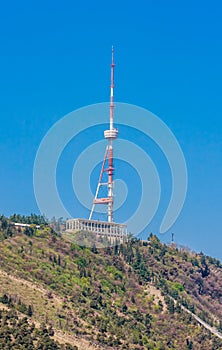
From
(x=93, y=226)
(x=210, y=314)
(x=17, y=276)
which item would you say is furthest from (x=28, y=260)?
(x=210, y=314)

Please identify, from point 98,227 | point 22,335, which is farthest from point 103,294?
point 22,335

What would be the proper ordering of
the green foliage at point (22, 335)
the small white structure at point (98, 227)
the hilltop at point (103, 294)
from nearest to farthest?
the green foliage at point (22, 335) < the hilltop at point (103, 294) < the small white structure at point (98, 227)

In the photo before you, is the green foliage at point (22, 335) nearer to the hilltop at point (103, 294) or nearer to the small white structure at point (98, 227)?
the hilltop at point (103, 294)

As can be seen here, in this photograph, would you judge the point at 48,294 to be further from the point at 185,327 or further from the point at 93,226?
the point at 93,226

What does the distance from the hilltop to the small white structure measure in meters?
2.66

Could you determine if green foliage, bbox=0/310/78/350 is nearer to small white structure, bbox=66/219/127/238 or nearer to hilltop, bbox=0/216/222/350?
hilltop, bbox=0/216/222/350

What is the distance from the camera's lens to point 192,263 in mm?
180750

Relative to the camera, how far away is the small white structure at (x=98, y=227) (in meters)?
166

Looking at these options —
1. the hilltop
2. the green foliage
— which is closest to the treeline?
the hilltop

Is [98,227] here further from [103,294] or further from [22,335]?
[22,335]

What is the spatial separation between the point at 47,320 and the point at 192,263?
63576mm

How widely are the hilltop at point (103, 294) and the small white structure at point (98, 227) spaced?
2.66 m

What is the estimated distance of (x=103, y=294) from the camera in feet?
485

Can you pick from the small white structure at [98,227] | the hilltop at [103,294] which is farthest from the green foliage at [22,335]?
the small white structure at [98,227]
